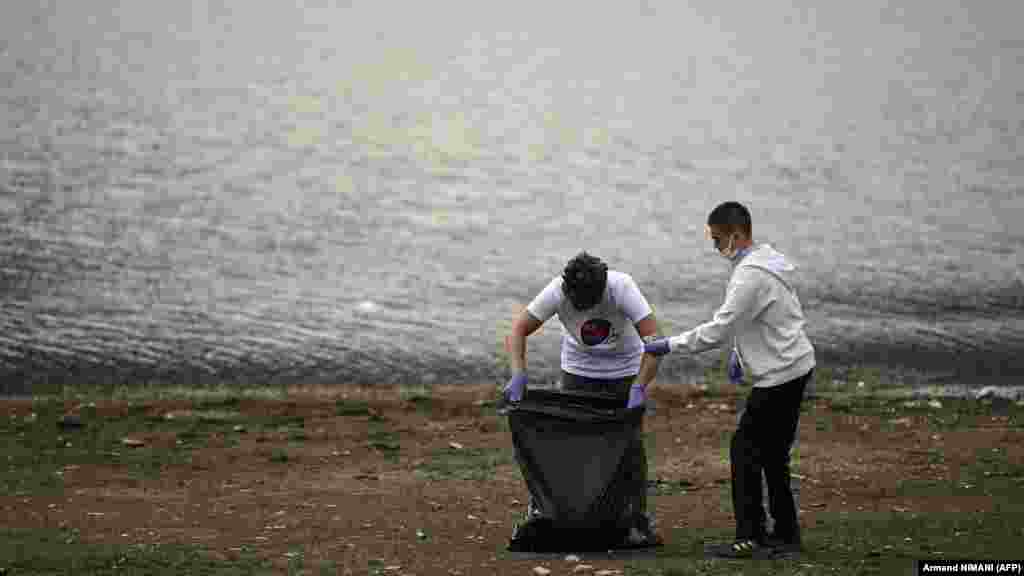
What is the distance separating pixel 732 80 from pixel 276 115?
1957cm

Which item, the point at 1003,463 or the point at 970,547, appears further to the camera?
the point at 1003,463

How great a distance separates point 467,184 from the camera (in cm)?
3706

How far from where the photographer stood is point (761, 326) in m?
8.98

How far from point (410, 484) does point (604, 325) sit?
3.69 meters

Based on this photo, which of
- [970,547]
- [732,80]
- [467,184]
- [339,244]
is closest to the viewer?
[970,547]

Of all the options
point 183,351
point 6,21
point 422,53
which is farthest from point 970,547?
point 6,21

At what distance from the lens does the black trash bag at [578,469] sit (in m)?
9.48

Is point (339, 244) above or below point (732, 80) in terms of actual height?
below

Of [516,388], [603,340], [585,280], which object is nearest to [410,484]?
[516,388]

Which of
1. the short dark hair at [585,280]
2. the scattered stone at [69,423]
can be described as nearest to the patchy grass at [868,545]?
the short dark hair at [585,280]

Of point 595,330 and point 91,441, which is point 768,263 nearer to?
point 595,330

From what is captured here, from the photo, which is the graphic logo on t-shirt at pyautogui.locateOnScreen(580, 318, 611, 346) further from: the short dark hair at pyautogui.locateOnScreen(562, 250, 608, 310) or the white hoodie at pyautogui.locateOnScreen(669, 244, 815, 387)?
the white hoodie at pyautogui.locateOnScreen(669, 244, 815, 387)

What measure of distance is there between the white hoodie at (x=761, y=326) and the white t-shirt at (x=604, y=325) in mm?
702

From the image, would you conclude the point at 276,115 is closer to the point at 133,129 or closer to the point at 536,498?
the point at 133,129
